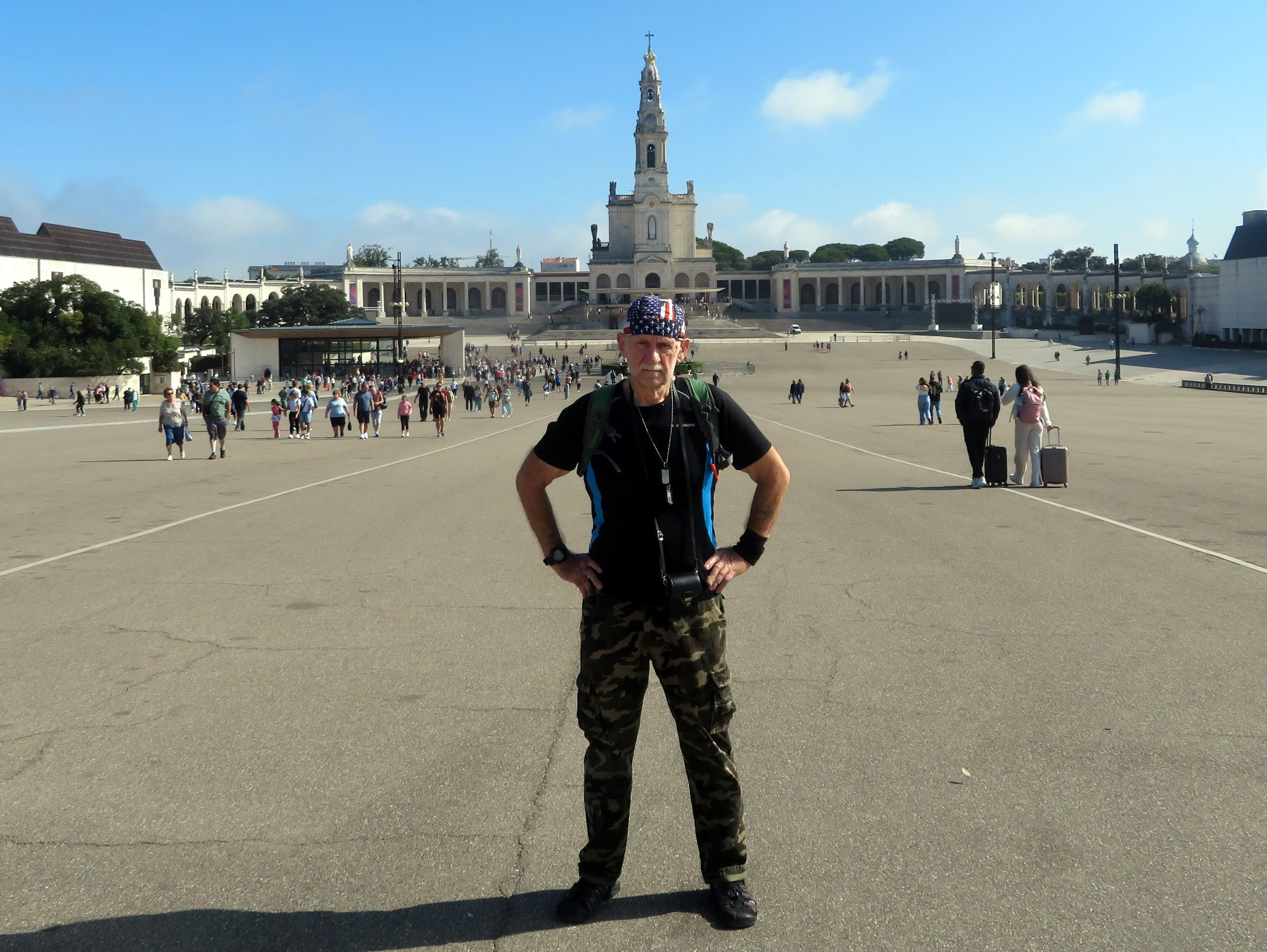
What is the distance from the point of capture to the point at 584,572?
3.82 m

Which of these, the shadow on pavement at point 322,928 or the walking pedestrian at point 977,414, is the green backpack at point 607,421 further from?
the walking pedestrian at point 977,414

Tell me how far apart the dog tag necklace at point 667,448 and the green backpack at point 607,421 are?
60mm

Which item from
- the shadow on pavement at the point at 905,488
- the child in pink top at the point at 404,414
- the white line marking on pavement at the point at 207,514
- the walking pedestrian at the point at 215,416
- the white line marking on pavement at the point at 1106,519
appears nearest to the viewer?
the white line marking on pavement at the point at 1106,519

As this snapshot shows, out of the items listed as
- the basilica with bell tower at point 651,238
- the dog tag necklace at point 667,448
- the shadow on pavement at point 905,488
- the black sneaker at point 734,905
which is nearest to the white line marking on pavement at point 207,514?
the shadow on pavement at point 905,488

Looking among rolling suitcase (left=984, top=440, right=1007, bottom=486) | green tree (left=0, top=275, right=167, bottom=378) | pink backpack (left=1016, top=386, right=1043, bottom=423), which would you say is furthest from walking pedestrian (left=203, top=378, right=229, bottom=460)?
green tree (left=0, top=275, right=167, bottom=378)

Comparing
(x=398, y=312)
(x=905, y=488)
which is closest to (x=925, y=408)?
(x=905, y=488)

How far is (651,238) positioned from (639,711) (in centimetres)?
16273

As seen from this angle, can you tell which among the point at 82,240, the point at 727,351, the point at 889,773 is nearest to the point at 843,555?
the point at 889,773

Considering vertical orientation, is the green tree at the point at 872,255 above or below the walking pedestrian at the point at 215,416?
above

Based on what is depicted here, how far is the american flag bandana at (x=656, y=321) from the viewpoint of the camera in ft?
12.7

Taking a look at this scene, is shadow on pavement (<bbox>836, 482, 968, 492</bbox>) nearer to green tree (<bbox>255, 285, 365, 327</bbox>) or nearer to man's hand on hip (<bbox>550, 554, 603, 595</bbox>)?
man's hand on hip (<bbox>550, 554, 603, 595</bbox>)

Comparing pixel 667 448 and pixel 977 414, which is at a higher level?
pixel 667 448

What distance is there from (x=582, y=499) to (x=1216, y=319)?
114313 millimetres

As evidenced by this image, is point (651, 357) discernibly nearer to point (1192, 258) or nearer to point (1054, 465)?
point (1054, 465)
